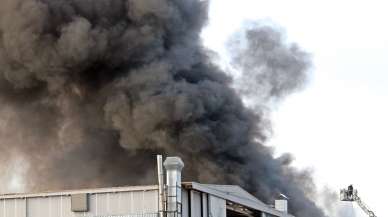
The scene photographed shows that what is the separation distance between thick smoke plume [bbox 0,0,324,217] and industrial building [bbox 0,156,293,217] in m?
22.6

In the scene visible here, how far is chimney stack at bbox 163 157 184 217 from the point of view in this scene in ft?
81.8

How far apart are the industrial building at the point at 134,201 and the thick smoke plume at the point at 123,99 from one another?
22.6 m

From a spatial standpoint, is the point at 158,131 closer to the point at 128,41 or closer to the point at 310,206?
the point at 128,41

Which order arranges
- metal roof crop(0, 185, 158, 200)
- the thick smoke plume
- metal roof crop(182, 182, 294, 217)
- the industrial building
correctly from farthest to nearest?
the thick smoke plume
metal roof crop(182, 182, 294, 217)
metal roof crop(0, 185, 158, 200)
the industrial building

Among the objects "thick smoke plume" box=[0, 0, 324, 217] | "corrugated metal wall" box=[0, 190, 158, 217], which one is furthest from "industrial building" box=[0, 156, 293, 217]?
"thick smoke plume" box=[0, 0, 324, 217]

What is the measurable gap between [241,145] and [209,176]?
12.6ft

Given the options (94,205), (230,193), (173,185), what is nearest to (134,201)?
(94,205)

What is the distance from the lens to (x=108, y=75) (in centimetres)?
5503

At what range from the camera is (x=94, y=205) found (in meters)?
27.0

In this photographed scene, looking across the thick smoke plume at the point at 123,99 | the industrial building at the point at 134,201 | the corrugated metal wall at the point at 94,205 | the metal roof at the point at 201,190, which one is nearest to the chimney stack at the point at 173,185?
the industrial building at the point at 134,201

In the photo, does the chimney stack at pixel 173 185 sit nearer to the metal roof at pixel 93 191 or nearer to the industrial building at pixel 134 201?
the industrial building at pixel 134 201

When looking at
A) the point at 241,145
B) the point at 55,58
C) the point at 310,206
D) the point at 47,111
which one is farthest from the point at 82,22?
the point at 310,206

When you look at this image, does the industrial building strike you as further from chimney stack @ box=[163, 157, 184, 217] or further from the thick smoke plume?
the thick smoke plume

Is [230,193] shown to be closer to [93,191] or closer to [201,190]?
[201,190]
